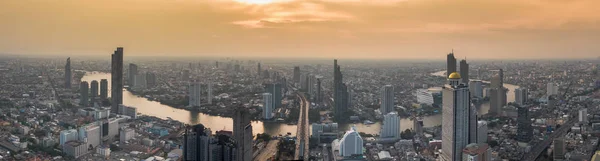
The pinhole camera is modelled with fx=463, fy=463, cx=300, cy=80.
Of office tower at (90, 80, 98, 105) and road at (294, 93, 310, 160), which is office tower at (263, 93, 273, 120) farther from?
office tower at (90, 80, 98, 105)

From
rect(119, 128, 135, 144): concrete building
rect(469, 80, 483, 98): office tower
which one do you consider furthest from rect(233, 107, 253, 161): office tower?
rect(469, 80, 483, 98): office tower

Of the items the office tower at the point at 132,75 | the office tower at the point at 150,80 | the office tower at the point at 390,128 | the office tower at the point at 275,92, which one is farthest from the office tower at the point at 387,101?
the office tower at the point at 132,75

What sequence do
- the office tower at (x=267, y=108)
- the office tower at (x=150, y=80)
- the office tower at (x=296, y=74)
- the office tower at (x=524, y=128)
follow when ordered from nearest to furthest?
the office tower at (x=524, y=128) → the office tower at (x=267, y=108) → the office tower at (x=150, y=80) → the office tower at (x=296, y=74)

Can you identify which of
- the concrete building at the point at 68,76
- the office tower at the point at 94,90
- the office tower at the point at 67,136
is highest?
the concrete building at the point at 68,76

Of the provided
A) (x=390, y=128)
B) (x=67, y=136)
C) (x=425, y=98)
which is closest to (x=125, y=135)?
(x=67, y=136)

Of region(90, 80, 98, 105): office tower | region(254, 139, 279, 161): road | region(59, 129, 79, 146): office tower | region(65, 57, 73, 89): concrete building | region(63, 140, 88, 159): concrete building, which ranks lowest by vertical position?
region(254, 139, 279, 161): road

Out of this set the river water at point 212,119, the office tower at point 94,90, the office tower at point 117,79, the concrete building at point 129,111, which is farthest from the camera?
the office tower at point 94,90

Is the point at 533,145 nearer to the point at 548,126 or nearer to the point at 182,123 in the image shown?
the point at 548,126

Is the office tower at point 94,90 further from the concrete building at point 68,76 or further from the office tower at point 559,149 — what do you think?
the office tower at point 559,149
